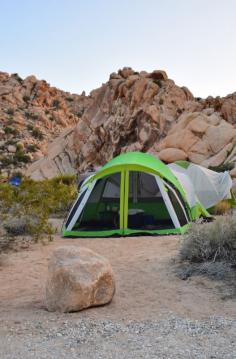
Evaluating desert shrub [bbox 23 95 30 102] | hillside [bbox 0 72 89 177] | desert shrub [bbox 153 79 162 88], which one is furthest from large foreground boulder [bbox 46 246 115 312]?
desert shrub [bbox 23 95 30 102]

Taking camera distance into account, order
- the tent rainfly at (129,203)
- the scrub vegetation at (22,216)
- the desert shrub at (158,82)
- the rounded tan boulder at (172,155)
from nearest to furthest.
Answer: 1. the scrub vegetation at (22,216)
2. the tent rainfly at (129,203)
3. the rounded tan boulder at (172,155)
4. the desert shrub at (158,82)

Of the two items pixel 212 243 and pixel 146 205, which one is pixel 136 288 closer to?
pixel 212 243

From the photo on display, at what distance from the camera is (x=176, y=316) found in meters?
4.45

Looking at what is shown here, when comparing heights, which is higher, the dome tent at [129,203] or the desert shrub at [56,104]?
the desert shrub at [56,104]

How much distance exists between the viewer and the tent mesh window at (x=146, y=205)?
10.0 metres

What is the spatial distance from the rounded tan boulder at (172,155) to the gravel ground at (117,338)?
19.5 meters

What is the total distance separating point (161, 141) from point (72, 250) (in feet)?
71.9

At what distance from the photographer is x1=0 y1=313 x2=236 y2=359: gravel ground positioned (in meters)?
3.49

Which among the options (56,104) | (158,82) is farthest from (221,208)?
(56,104)

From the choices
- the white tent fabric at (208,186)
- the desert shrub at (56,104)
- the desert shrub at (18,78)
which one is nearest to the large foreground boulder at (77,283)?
the white tent fabric at (208,186)

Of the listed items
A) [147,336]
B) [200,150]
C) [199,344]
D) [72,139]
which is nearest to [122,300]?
[147,336]

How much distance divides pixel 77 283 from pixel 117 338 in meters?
0.81

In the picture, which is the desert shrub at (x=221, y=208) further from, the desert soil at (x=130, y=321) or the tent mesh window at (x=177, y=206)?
the desert soil at (x=130, y=321)

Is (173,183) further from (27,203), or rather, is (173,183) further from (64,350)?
(64,350)
